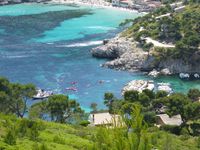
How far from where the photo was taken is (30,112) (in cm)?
4231

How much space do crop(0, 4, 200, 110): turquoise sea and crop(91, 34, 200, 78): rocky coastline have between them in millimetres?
1790

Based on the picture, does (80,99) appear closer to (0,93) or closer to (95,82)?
(95,82)

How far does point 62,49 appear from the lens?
267ft

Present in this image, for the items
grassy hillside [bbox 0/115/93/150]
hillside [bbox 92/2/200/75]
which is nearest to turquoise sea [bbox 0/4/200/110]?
hillside [bbox 92/2/200/75]

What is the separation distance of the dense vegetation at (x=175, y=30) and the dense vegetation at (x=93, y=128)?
65.3 feet

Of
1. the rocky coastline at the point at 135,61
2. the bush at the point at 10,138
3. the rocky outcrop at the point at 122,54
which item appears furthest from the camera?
the rocky outcrop at the point at 122,54

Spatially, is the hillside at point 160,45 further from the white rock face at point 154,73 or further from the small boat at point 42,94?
the small boat at point 42,94

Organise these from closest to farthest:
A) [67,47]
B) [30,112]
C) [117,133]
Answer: [117,133] → [30,112] → [67,47]

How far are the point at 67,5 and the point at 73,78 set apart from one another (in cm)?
6141

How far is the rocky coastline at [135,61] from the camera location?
229 ft

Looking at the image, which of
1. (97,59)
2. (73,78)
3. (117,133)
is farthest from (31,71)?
(117,133)

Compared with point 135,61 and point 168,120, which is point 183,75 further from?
point 168,120

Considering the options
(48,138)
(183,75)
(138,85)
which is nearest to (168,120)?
(138,85)

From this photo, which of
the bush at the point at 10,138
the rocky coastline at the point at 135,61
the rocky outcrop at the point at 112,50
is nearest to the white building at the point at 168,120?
the bush at the point at 10,138
